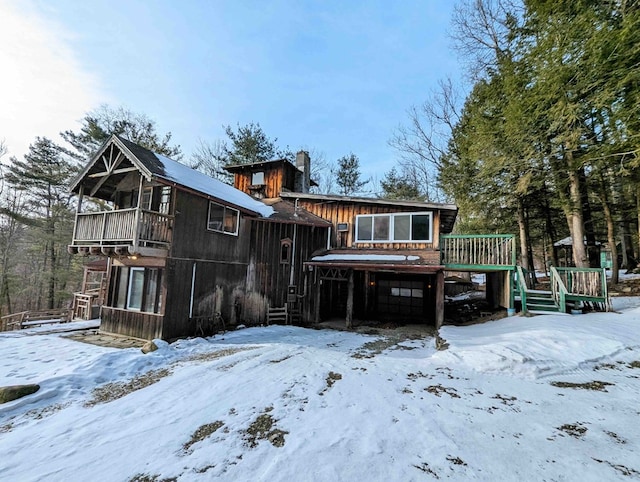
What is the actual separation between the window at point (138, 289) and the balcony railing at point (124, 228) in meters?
1.29

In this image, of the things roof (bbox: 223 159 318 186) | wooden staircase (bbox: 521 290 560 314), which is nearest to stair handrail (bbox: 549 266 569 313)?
wooden staircase (bbox: 521 290 560 314)

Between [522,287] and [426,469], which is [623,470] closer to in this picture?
[426,469]

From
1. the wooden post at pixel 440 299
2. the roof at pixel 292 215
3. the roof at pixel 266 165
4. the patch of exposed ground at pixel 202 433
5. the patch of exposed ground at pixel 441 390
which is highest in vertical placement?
the roof at pixel 266 165

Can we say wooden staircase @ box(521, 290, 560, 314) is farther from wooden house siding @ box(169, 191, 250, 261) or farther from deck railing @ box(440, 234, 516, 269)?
wooden house siding @ box(169, 191, 250, 261)

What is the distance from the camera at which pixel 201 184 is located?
1020 centimetres

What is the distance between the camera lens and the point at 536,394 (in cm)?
464

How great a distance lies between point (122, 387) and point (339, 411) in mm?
4400

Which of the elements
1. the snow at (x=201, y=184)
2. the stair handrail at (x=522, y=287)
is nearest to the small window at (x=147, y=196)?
the snow at (x=201, y=184)

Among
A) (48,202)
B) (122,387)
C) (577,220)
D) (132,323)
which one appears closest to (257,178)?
(132,323)

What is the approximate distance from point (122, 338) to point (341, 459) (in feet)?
30.3

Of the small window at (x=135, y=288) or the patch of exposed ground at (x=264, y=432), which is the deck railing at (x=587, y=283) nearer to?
the patch of exposed ground at (x=264, y=432)

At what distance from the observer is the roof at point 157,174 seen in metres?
8.31

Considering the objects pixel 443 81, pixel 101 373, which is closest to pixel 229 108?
pixel 443 81

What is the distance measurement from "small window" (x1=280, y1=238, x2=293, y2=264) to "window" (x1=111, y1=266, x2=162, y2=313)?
16.5 feet
